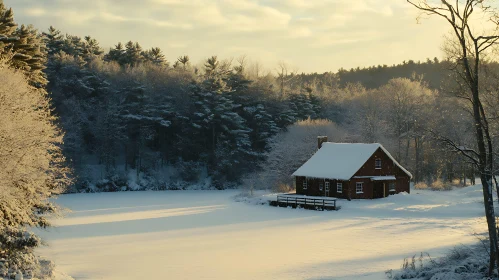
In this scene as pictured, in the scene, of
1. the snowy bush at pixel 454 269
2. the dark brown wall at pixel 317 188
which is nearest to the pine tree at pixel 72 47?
the dark brown wall at pixel 317 188

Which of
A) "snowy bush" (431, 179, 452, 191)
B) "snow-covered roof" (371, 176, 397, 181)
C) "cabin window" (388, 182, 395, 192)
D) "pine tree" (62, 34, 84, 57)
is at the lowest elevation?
"snowy bush" (431, 179, 452, 191)

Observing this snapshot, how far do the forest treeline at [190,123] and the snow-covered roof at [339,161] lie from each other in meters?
10.8

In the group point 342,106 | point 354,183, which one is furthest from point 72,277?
point 342,106

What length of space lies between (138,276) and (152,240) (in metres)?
7.52

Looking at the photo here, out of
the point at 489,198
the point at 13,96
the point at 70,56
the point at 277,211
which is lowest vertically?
the point at 277,211

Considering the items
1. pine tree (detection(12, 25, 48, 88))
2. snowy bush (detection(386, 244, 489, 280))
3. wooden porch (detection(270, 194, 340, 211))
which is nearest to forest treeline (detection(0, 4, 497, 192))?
wooden porch (detection(270, 194, 340, 211))

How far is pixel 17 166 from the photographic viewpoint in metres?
19.5

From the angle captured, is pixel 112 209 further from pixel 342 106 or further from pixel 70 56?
pixel 342 106

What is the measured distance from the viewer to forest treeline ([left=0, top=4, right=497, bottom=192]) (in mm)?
59281

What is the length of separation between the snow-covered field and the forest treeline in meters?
16.0

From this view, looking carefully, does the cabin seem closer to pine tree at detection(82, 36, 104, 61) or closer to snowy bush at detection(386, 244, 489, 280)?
snowy bush at detection(386, 244, 489, 280)

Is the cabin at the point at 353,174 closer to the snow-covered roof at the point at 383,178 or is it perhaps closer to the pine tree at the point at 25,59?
the snow-covered roof at the point at 383,178

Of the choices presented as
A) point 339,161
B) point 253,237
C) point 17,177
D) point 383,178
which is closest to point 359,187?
point 383,178

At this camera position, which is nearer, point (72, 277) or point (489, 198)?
point (489, 198)
